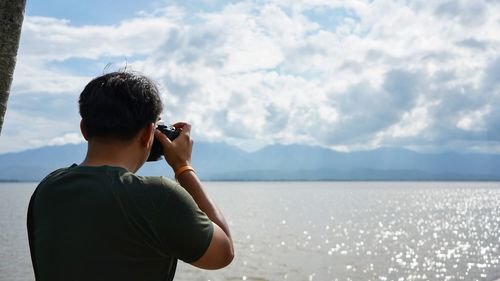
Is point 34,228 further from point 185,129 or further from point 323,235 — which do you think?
point 323,235

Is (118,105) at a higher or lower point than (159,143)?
higher

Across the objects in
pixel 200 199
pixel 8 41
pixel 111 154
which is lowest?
pixel 200 199

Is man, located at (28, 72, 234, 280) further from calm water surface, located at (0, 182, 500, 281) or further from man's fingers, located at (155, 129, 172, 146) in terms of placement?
calm water surface, located at (0, 182, 500, 281)

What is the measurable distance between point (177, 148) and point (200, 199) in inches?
11.7

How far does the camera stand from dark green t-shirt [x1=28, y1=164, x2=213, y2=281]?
79.7 inches

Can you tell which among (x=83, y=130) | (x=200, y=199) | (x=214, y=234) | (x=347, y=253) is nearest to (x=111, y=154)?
(x=83, y=130)

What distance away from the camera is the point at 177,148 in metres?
2.48

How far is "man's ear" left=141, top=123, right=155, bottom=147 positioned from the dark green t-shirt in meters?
0.22

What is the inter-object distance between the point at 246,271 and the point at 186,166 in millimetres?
27197

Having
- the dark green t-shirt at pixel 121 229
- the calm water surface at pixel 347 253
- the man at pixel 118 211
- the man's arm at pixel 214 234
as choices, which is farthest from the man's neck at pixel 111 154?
the calm water surface at pixel 347 253

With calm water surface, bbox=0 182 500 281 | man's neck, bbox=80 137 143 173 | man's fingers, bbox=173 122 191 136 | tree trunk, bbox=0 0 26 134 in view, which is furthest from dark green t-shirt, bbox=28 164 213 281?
calm water surface, bbox=0 182 500 281

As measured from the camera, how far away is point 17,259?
32.6 metres

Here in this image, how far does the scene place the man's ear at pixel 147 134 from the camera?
2250mm

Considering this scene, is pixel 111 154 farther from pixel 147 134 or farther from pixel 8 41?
pixel 8 41
